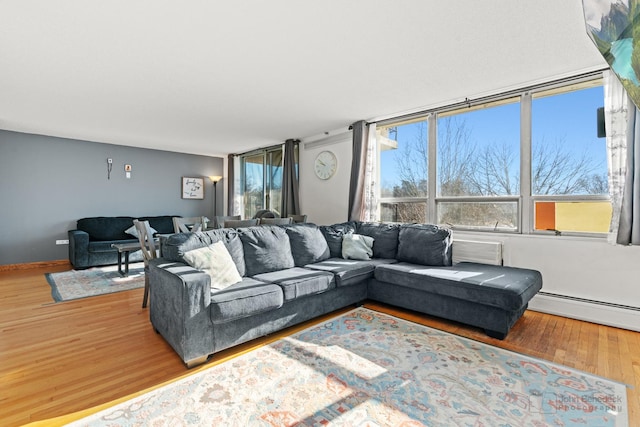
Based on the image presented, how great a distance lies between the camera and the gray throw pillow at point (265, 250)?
3.07 meters

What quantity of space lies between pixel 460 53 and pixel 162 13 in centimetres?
241

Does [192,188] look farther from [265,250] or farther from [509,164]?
[509,164]

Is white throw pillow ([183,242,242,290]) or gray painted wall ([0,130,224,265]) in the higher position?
gray painted wall ([0,130,224,265])

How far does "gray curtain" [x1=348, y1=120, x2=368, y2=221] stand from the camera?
477 centimetres

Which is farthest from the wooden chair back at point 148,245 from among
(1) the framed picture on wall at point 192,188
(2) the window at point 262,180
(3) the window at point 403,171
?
(1) the framed picture on wall at point 192,188

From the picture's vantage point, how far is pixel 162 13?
2.13 metres

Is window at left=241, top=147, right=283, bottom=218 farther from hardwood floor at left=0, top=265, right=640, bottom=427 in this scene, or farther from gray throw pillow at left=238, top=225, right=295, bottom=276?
hardwood floor at left=0, top=265, right=640, bottom=427

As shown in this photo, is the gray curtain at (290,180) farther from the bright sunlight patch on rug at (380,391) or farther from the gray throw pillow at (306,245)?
the bright sunlight patch on rug at (380,391)

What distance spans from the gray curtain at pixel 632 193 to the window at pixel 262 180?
209 inches

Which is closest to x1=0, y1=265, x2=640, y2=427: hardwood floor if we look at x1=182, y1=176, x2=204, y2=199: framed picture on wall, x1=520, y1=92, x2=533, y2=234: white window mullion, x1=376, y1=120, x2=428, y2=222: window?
x1=520, y1=92, x2=533, y2=234: white window mullion

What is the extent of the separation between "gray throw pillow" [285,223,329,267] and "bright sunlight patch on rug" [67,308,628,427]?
1.20 meters

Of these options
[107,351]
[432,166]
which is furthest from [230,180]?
[107,351]

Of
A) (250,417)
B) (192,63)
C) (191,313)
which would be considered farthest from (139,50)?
(250,417)

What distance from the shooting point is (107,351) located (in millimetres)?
2367
